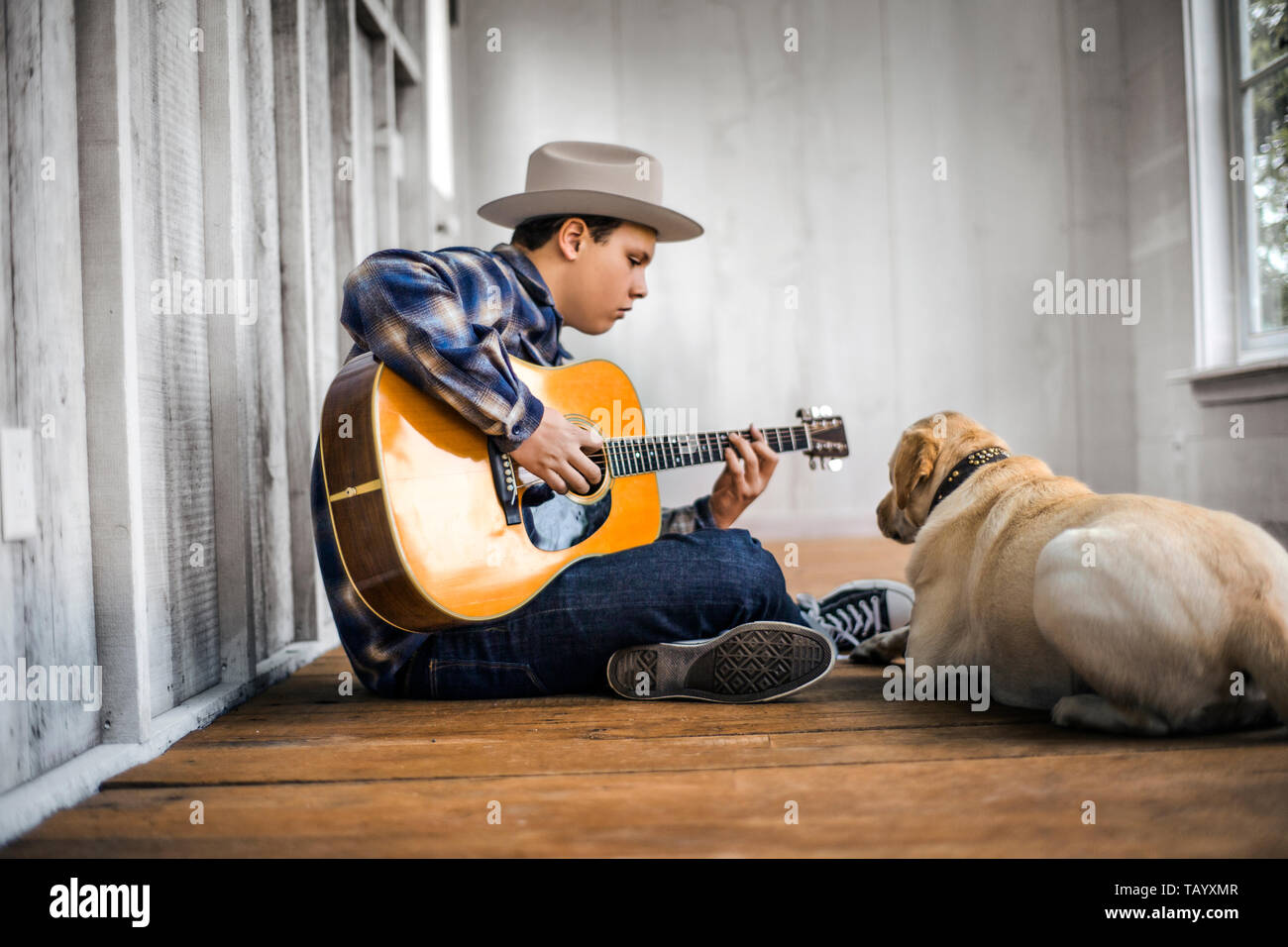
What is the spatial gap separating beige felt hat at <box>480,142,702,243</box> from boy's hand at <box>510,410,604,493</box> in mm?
552

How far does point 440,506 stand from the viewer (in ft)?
5.16

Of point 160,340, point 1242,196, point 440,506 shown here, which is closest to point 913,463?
point 440,506

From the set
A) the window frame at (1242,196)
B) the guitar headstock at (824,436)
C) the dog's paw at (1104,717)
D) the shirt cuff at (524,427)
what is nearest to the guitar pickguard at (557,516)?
the shirt cuff at (524,427)

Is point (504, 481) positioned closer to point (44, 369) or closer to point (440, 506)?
point (440, 506)

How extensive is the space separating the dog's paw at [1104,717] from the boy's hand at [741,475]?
2.48ft

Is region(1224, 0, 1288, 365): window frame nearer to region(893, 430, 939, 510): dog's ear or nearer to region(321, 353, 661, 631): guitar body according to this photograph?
region(893, 430, 939, 510): dog's ear

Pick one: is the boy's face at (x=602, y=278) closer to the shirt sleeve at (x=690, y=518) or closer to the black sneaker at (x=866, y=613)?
the shirt sleeve at (x=690, y=518)

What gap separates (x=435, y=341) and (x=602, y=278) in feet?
1.96

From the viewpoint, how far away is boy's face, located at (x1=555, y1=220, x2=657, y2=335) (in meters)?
2.05

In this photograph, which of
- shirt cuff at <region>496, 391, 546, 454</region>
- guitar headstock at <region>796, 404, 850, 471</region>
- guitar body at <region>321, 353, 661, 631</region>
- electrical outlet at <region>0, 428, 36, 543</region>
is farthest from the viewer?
guitar headstock at <region>796, 404, 850, 471</region>

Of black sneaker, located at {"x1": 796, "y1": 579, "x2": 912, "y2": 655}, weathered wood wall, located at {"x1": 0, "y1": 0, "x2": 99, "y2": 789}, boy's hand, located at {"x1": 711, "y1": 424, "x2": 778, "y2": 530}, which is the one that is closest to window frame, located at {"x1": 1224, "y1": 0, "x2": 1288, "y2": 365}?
black sneaker, located at {"x1": 796, "y1": 579, "x2": 912, "y2": 655}

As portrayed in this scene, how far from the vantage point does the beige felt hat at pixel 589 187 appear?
79.1 inches
